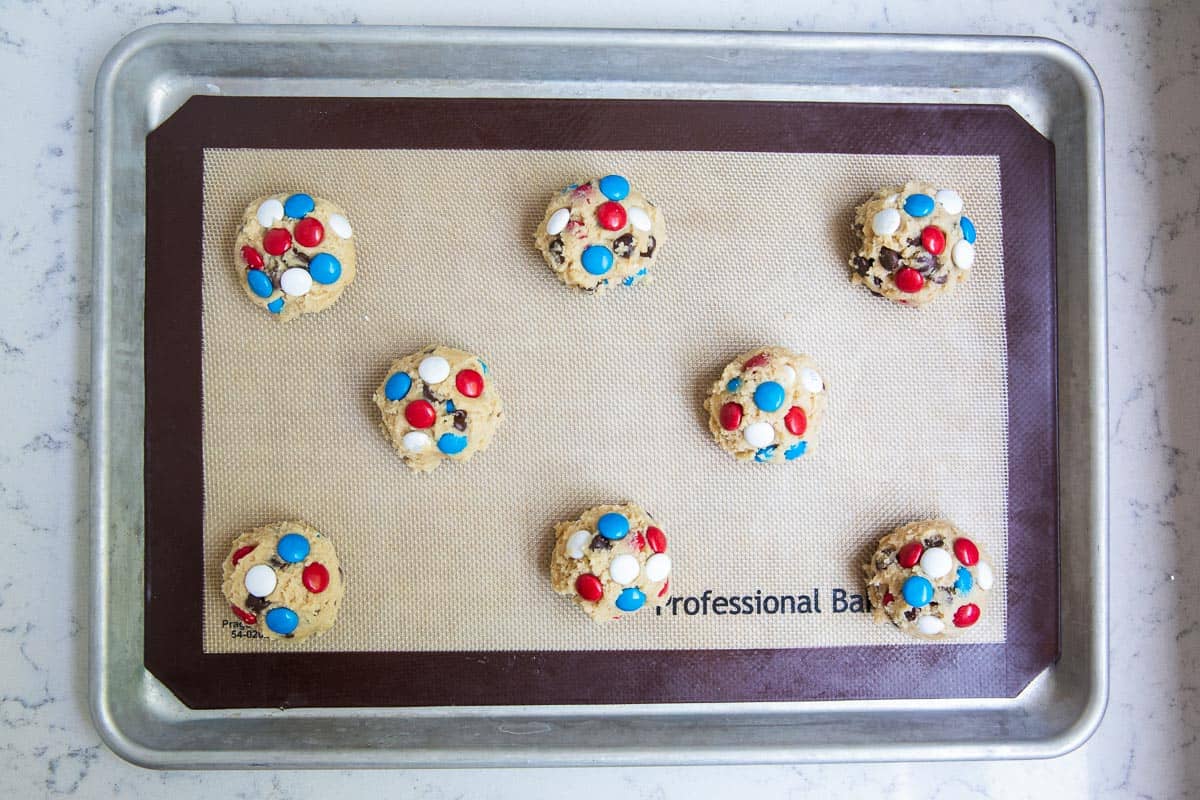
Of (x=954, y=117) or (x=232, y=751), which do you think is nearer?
(x=232, y=751)

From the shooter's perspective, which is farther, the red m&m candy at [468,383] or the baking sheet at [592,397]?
the baking sheet at [592,397]

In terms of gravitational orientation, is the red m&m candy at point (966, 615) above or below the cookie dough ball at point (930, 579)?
below

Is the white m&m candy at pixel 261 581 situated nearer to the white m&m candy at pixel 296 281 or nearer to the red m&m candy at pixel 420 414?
the red m&m candy at pixel 420 414

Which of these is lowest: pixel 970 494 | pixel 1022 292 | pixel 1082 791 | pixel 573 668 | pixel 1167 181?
pixel 1082 791

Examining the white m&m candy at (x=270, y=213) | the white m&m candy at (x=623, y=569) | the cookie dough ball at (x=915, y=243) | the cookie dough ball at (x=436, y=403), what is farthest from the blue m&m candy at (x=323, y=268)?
the cookie dough ball at (x=915, y=243)

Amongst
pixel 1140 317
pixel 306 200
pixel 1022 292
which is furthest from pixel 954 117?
pixel 306 200

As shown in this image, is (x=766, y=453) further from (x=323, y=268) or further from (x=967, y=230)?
(x=323, y=268)

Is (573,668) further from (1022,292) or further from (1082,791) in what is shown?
(1022,292)
